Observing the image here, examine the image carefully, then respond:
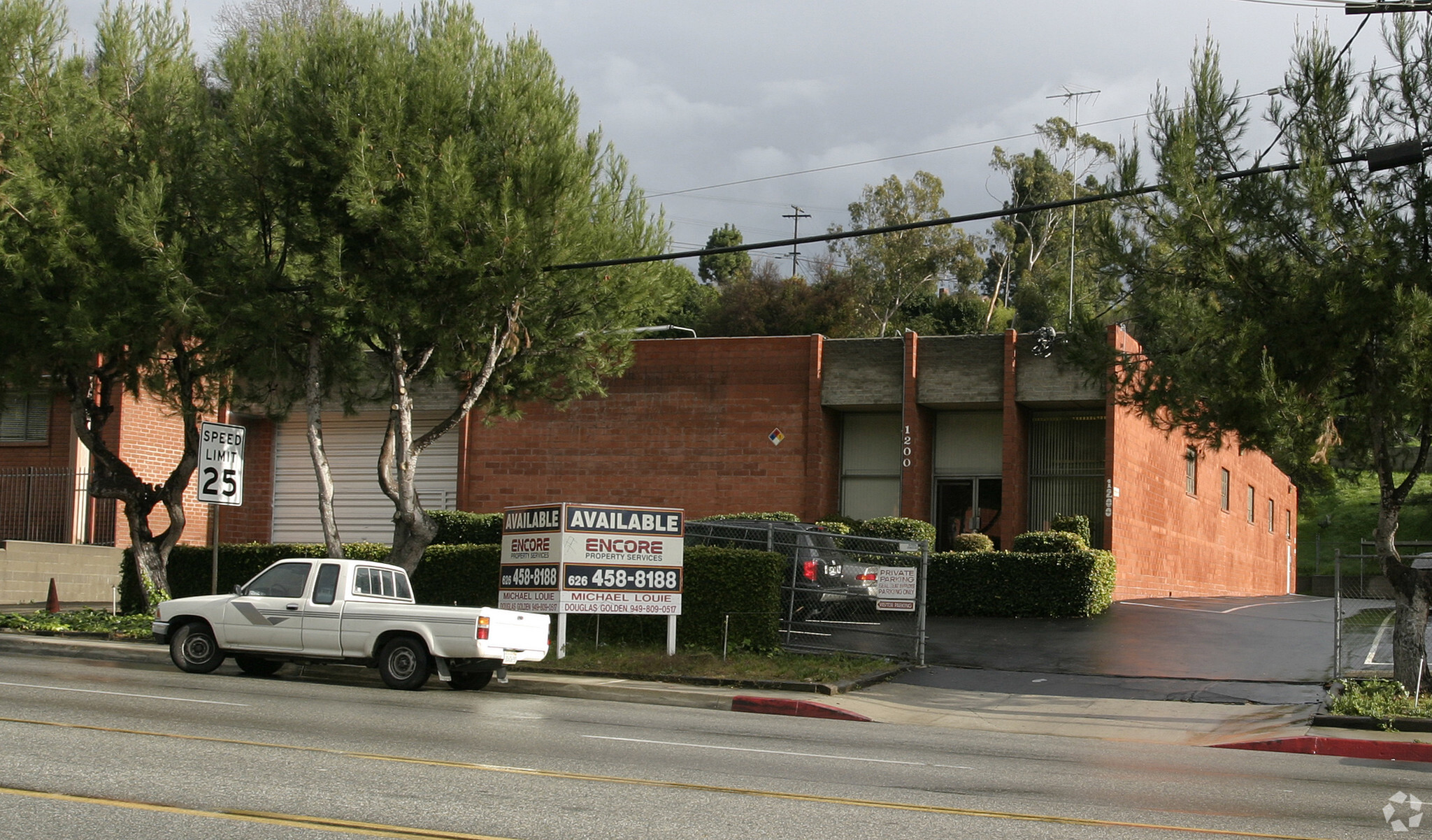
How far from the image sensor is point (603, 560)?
58.6 feet

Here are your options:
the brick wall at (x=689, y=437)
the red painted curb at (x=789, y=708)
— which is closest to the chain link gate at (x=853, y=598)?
the red painted curb at (x=789, y=708)

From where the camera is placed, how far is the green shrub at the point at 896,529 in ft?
82.8

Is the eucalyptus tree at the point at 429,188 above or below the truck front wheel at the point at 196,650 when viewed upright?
above

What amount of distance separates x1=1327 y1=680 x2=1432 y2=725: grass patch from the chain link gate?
570cm

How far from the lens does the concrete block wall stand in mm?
27141

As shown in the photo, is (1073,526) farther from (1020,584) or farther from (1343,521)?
(1343,521)

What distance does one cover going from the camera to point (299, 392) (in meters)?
22.5

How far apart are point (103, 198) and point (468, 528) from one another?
11.0m

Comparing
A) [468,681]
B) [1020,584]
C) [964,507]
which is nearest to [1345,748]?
[468,681]

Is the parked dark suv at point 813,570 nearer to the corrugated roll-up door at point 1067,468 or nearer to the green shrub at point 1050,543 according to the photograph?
the green shrub at point 1050,543

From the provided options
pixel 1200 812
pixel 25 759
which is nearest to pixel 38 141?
pixel 25 759

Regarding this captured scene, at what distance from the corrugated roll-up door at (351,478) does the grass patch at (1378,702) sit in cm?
2269

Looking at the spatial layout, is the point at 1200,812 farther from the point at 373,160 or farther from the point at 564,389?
the point at 564,389

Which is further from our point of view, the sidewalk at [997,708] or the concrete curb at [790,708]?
the concrete curb at [790,708]
